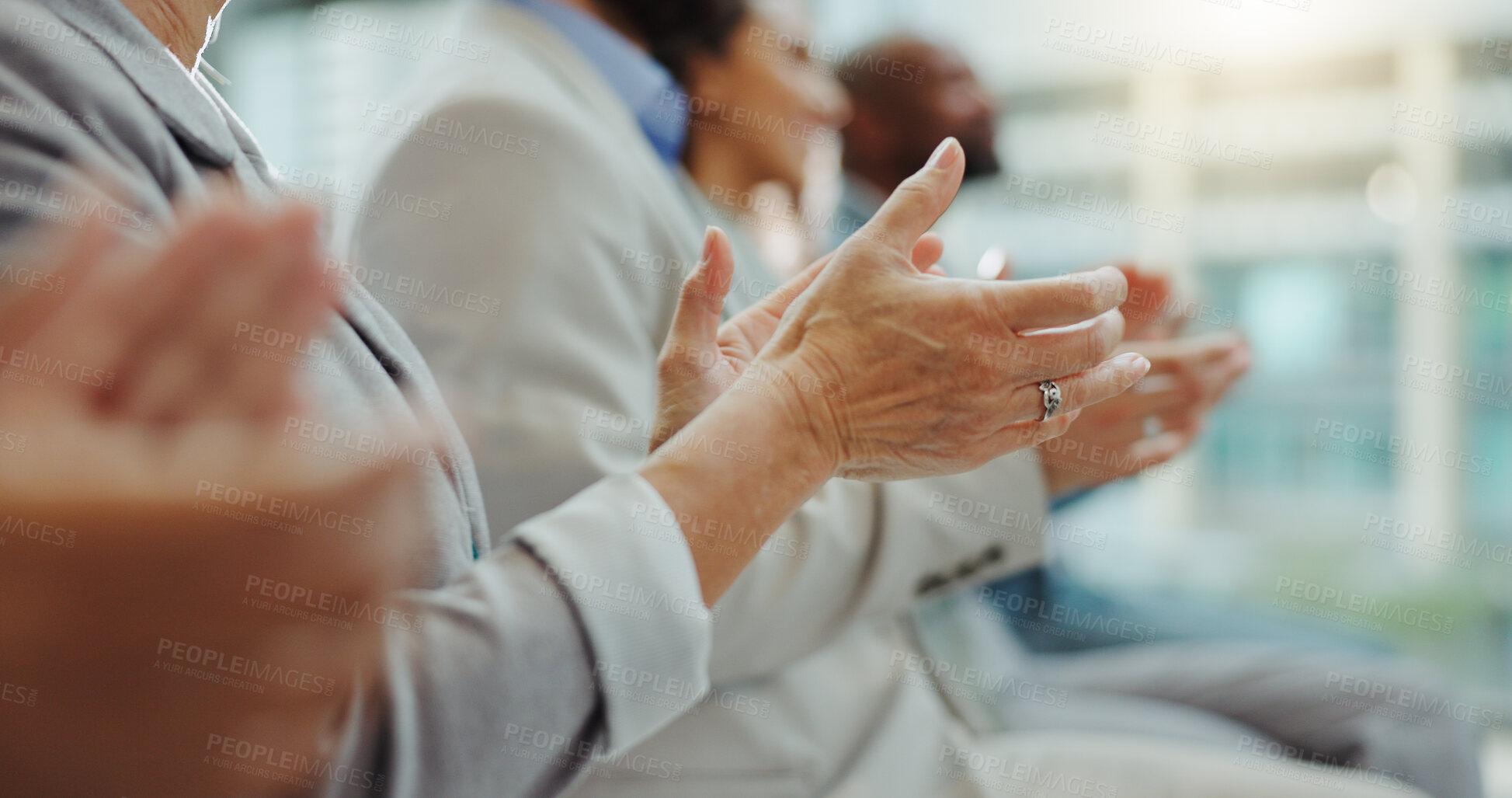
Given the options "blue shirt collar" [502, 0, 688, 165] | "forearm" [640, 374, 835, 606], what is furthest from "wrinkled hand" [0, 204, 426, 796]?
"blue shirt collar" [502, 0, 688, 165]

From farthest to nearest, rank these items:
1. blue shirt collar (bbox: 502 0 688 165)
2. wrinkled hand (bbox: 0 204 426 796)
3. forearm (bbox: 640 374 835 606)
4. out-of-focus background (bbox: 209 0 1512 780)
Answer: out-of-focus background (bbox: 209 0 1512 780) < blue shirt collar (bbox: 502 0 688 165) < forearm (bbox: 640 374 835 606) < wrinkled hand (bbox: 0 204 426 796)

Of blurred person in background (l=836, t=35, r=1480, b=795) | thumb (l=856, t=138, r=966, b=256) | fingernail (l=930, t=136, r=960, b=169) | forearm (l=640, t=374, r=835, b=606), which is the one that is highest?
fingernail (l=930, t=136, r=960, b=169)

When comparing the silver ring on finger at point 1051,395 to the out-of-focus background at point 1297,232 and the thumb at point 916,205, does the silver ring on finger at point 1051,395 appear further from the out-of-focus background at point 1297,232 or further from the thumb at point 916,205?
the out-of-focus background at point 1297,232

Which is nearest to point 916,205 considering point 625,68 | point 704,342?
point 704,342

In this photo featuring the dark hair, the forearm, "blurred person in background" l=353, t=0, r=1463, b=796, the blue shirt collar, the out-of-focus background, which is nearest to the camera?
the forearm

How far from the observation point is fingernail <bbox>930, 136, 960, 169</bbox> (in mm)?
552

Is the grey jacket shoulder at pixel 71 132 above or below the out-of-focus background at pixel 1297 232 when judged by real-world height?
above

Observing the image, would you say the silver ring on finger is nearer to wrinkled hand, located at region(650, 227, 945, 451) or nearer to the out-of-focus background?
wrinkled hand, located at region(650, 227, 945, 451)

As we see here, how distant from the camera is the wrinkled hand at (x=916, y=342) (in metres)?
0.54

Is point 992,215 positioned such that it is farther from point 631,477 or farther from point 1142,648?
point 631,477

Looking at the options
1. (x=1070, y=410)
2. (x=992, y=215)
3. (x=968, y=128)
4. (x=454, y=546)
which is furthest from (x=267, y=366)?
(x=992, y=215)

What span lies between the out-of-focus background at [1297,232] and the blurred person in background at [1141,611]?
0.55ft

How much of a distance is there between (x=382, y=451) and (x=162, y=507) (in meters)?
0.07

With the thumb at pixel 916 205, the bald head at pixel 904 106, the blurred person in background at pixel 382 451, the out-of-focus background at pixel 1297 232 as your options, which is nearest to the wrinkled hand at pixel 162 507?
the blurred person in background at pixel 382 451
